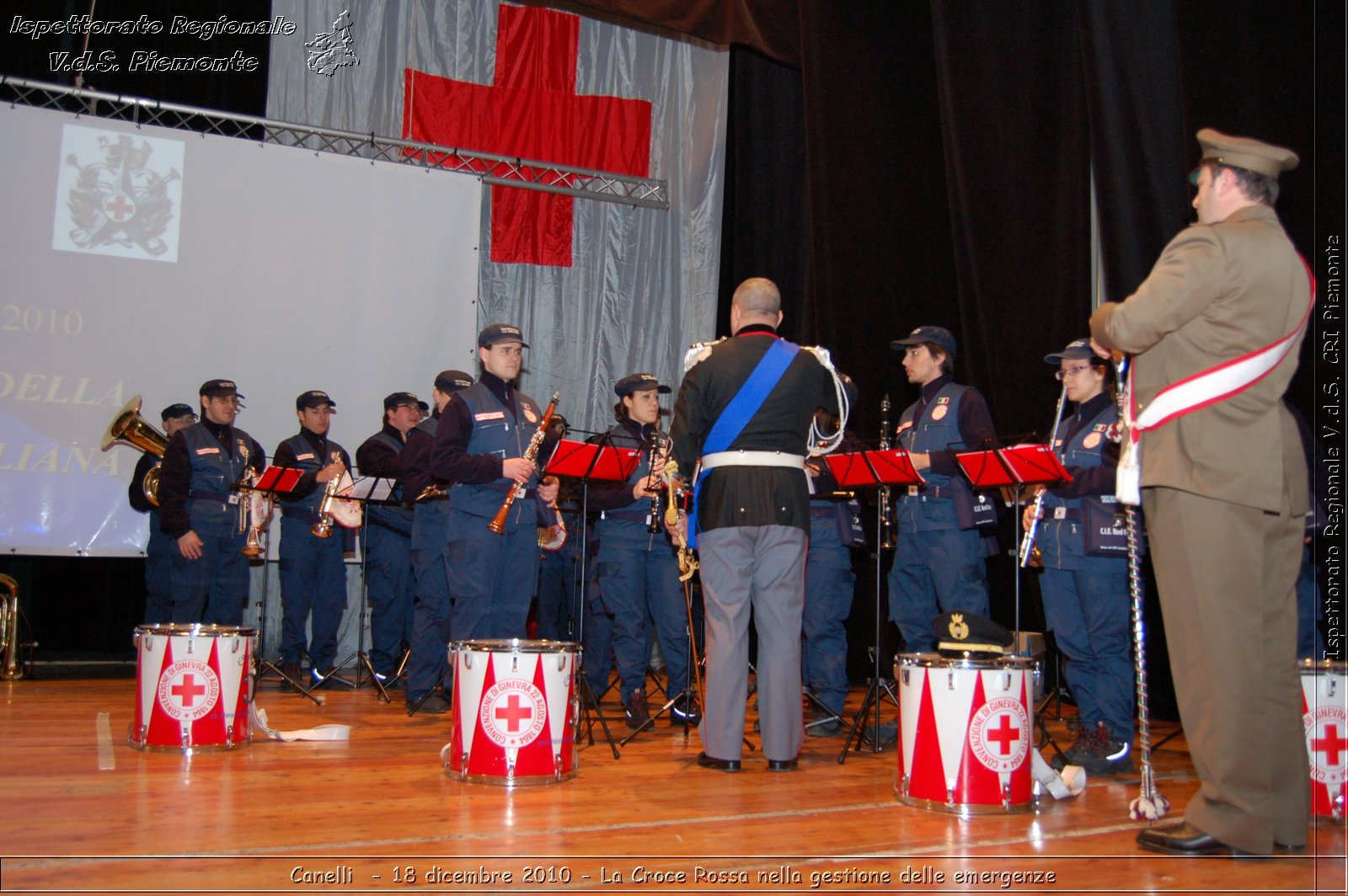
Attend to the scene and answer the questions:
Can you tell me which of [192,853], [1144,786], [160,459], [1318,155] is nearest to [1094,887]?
[1144,786]

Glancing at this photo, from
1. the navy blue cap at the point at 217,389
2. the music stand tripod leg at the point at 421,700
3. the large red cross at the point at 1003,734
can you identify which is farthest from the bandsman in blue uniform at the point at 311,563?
the large red cross at the point at 1003,734

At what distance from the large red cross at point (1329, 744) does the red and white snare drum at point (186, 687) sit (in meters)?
4.45

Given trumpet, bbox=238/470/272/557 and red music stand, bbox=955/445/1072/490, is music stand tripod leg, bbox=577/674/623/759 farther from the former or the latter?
trumpet, bbox=238/470/272/557

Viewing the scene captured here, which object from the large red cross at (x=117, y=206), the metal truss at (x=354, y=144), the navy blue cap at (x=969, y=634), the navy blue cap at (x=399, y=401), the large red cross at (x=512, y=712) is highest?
the metal truss at (x=354, y=144)

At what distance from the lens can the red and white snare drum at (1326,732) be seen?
3.87 metres

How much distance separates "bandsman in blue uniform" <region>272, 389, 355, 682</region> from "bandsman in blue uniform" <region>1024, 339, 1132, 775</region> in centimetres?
525

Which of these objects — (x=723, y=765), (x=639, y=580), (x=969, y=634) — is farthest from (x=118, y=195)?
(x=969, y=634)

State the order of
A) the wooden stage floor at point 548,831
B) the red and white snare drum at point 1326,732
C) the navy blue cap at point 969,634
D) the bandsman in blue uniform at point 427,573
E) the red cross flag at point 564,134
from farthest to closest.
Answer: the red cross flag at point 564,134
the bandsman in blue uniform at point 427,573
the navy blue cap at point 969,634
the red and white snare drum at point 1326,732
the wooden stage floor at point 548,831

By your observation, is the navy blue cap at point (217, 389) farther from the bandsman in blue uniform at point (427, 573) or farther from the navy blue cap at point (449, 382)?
the bandsman in blue uniform at point (427, 573)

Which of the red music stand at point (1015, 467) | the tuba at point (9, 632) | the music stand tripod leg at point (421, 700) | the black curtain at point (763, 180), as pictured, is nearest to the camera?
the red music stand at point (1015, 467)

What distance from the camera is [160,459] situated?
8164 mm

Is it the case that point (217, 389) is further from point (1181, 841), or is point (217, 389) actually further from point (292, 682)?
point (1181, 841)

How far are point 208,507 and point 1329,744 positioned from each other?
7.00m

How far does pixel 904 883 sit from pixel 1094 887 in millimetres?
531
